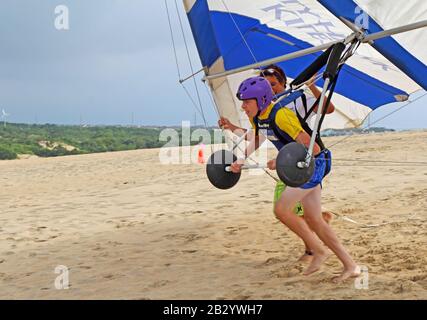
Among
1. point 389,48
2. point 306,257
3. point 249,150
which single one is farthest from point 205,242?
point 389,48

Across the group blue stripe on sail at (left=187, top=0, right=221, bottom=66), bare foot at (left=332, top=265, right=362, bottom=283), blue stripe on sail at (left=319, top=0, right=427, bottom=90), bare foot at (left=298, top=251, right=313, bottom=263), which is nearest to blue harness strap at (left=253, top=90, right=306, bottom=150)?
blue stripe on sail at (left=319, top=0, right=427, bottom=90)

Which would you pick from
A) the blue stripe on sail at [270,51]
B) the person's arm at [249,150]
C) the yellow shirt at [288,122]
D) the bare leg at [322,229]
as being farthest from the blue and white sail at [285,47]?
the bare leg at [322,229]

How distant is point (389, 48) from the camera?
14.1 feet

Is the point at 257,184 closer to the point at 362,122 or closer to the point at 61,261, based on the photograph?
the point at 362,122

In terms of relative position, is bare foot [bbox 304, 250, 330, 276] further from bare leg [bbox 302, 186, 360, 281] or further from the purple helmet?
the purple helmet

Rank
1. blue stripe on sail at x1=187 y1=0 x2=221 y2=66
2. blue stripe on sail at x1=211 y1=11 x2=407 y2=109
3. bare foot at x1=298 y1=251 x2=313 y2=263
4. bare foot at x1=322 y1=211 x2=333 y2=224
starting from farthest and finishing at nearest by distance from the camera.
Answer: blue stripe on sail at x1=187 y1=0 x2=221 y2=66
blue stripe on sail at x1=211 y1=11 x2=407 y2=109
bare foot at x1=322 y1=211 x2=333 y2=224
bare foot at x1=298 y1=251 x2=313 y2=263

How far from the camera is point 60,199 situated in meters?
11.1

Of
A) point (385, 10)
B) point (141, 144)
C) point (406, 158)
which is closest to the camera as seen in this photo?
point (385, 10)

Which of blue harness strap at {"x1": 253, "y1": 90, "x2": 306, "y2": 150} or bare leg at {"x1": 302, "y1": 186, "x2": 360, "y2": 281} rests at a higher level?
blue harness strap at {"x1": 253, "y1": 90, "x2": 306, "y2": 150}

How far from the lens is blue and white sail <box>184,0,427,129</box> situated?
5.59m

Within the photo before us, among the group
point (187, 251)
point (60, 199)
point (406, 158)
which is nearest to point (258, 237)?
point (187, 251)

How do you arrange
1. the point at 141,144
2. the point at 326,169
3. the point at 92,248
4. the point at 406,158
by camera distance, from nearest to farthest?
1. the point at 326,169
2. the point at 92,248
3. the point at 406,158
4. the point at 141,144

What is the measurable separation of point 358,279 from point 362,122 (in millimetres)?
3013
